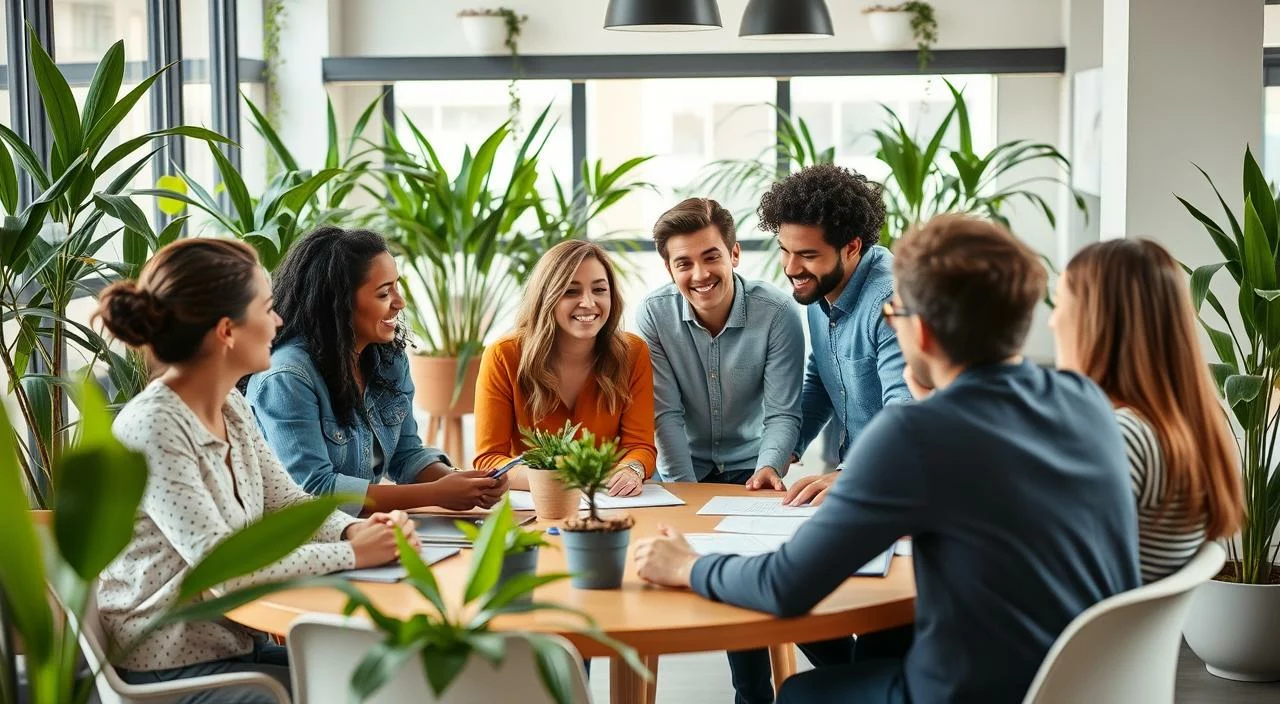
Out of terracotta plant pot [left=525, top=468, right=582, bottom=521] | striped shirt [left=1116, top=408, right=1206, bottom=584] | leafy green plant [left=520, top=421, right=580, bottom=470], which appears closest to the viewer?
striped shirt [left=1116, top=408, right=1206, bottom=584]

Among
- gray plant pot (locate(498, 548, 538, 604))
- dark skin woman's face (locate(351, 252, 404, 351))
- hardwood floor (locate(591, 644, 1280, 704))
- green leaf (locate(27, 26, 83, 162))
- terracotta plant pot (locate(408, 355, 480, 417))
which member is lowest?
hardwood floor (locate(591, 644, 1280, 704))

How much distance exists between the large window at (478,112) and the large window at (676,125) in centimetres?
16

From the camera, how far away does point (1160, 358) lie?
1870 millimetres

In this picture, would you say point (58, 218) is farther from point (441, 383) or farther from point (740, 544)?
point (441, 383)

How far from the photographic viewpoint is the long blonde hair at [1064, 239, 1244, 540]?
185 centimetres

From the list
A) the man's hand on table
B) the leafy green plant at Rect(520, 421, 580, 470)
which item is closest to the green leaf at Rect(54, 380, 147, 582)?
the man's hand on table

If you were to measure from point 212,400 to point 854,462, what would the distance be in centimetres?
103

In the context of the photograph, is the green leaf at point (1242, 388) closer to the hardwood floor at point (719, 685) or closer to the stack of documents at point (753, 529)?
the hardwood floor at point (719, 685)

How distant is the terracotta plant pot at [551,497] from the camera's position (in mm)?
2264

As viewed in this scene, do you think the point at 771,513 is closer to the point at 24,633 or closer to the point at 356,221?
the point at 24,633

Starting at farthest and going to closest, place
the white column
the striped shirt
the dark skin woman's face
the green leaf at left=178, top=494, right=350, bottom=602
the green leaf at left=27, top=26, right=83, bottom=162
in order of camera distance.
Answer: the white column < the green leaf at left=27, top=26, right=83, bottom=162 < the dark skin woman's face < the striped shirt < the green leaf at left=178, top=494, right=350, bottom=602

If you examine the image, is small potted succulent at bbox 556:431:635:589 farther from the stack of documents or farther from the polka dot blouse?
the polka dot blouse

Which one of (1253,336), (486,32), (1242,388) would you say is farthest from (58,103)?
(486,32)

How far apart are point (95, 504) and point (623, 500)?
144cm
